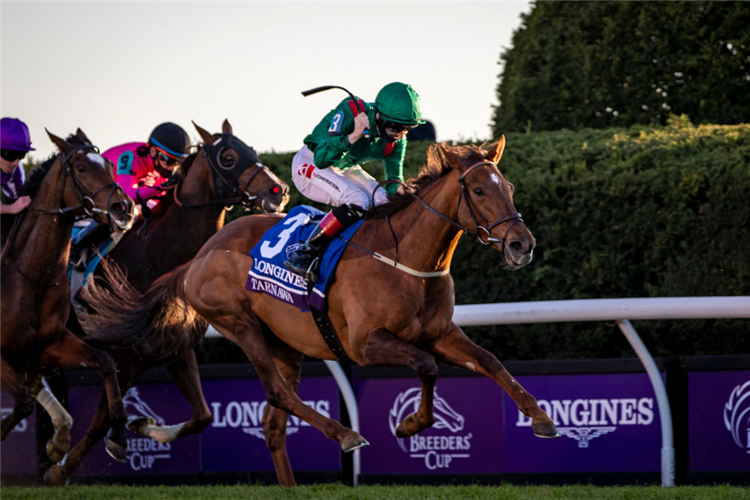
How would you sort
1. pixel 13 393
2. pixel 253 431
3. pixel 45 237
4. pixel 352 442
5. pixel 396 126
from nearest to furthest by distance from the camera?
pixel 352 442, pixel 396 126, pixel 13 393, pixel 45 237, pixel 253 431

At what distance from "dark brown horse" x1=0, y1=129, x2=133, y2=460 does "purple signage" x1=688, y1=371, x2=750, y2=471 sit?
9.81ft

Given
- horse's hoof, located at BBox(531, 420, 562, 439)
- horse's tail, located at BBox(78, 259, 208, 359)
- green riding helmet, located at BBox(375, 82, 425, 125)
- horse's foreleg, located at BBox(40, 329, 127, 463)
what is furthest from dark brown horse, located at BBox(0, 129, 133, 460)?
horse's hoof, located at BBox(531, 420, 562, 439)

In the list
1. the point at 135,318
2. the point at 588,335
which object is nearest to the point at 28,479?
the point at 135,318

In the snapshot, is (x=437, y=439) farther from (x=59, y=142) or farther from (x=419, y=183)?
(x=59, y=142)

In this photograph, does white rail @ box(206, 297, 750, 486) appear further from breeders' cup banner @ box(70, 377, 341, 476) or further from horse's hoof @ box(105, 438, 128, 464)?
horse's hoof @ box(105, 438, 128, 464)

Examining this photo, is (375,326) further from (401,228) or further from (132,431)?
(132,431)

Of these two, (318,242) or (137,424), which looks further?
(137,424)

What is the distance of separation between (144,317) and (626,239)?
9.28 ft

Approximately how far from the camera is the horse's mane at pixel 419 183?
4875mm

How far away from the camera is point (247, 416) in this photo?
6.29m

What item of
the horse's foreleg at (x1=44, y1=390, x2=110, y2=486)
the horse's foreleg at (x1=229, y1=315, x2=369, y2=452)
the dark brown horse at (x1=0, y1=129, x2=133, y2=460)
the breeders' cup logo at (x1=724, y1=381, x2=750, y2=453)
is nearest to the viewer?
the horse's foreleg at (x1=229, y1=315, x2=369, y2=452)

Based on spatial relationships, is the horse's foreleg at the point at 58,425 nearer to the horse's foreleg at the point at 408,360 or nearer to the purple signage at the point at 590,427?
the horse's foreleg at the point at 408,360

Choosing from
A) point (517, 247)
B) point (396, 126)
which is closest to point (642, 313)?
point (517, 247)

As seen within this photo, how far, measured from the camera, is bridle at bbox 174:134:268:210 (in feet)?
20.1
